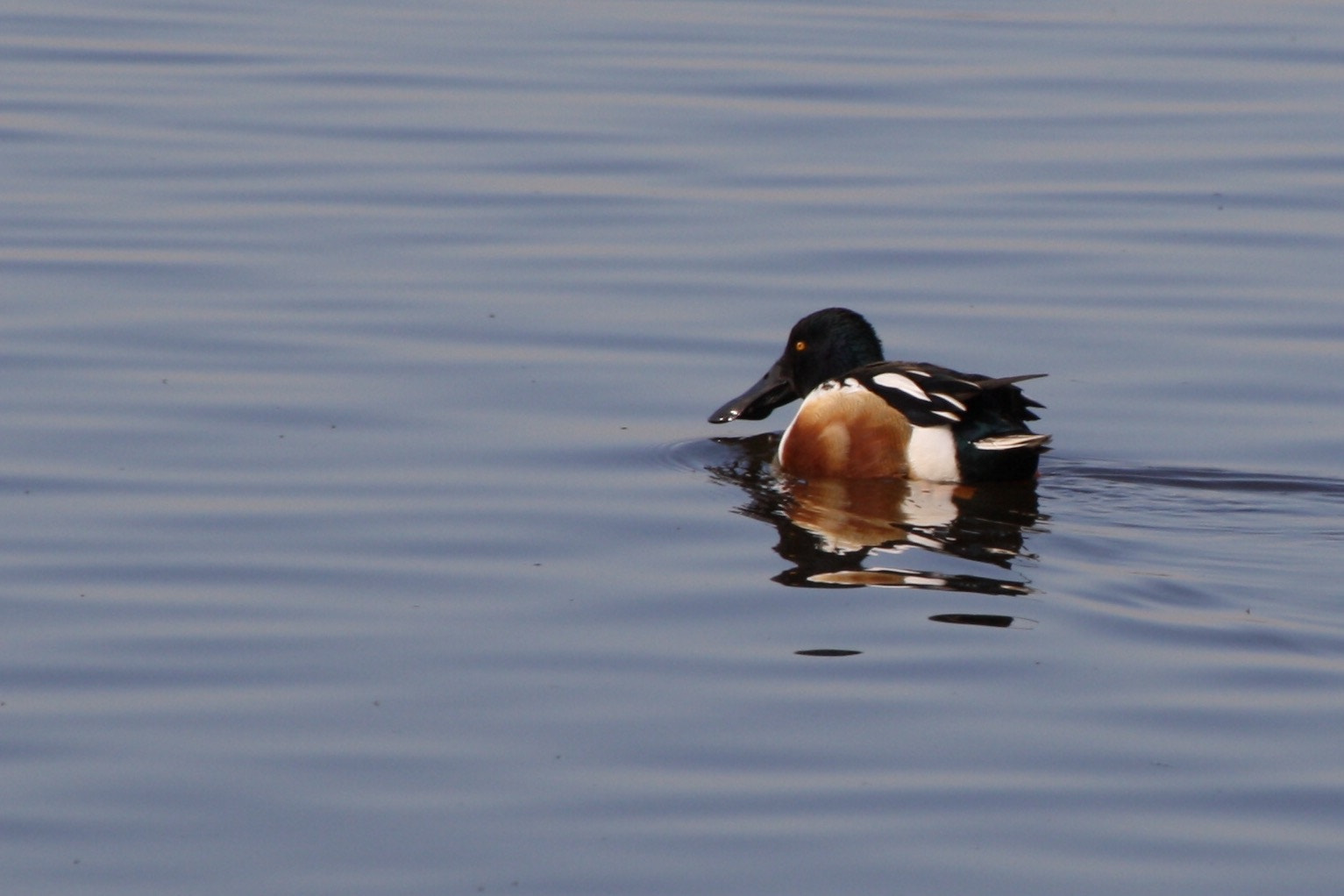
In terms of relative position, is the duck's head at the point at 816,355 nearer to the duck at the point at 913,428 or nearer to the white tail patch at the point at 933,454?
the duck at the point at 913,428

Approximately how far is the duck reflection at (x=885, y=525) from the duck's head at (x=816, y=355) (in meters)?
0.32

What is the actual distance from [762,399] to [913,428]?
106 cm

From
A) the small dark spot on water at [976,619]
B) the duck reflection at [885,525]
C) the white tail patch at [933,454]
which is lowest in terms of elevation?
the small dark spot on water at [976,619]

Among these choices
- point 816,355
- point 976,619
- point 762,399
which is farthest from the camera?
point 816,355

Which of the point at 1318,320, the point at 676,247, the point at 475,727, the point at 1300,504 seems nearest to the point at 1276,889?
the point at 475,727

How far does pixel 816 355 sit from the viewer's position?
32.3ft

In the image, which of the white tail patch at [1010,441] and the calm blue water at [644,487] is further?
the white tail patch at [1010,441]

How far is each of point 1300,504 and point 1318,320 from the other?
2.84m

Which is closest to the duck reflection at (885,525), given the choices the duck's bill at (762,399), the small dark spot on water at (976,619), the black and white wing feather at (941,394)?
the small dark spot on water at (976,619)

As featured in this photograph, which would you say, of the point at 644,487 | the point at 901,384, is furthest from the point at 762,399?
the point at 644,487

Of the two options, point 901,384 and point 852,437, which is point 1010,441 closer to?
point 901,384

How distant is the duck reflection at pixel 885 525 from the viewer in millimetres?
7238

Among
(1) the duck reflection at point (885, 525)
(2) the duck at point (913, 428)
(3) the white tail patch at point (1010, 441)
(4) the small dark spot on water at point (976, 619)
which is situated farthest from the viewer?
(2) the duck at point (913, 428)

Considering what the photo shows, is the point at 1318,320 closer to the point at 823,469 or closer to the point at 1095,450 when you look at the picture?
the point at 1095,450
